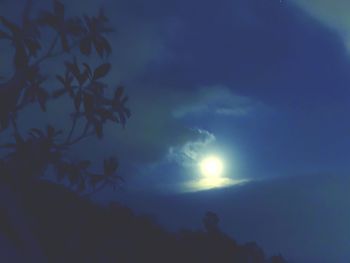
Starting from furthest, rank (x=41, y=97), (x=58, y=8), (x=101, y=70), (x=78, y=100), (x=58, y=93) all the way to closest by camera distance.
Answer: (x=101, y=70) → (x=58, y=93) → (x=41, y=97) → (x=78, y=100) → (x=58, y=8)

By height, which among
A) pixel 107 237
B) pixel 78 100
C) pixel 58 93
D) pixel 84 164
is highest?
pixel 84 164

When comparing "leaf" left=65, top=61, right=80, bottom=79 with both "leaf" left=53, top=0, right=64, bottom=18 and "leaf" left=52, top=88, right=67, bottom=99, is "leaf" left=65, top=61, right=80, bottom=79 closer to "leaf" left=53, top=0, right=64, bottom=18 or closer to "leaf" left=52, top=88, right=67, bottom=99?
"leaf" left=52, top=88, right=67, bottom=99

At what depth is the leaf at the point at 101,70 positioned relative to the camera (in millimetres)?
23812

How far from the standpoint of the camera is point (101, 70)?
78.6ft

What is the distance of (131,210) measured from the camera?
44344 mm

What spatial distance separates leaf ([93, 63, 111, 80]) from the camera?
938 inches

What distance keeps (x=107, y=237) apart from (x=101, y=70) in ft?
40.4

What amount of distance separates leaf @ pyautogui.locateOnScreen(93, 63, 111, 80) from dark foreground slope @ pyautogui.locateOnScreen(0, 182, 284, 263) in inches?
287

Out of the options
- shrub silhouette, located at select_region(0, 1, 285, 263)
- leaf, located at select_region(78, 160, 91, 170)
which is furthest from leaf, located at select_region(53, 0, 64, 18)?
leaf, located at select_region(78, 160, 91, 170)

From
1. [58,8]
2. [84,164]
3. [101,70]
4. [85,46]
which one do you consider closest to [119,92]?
[101,70]

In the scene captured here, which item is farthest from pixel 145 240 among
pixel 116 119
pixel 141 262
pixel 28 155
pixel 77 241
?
pixel 28 155

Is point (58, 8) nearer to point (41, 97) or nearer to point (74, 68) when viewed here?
point (74, 68)

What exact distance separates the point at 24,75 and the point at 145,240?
21.1m

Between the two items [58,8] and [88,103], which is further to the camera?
[88,103]
